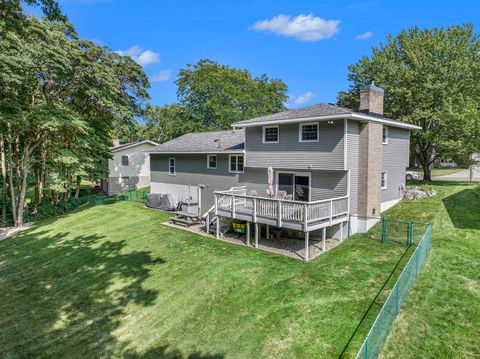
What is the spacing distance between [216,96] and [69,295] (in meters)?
35.4

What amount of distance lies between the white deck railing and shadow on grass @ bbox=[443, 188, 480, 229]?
5894mm

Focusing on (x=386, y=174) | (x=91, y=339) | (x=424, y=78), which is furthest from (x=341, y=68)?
(x=91, y=339)

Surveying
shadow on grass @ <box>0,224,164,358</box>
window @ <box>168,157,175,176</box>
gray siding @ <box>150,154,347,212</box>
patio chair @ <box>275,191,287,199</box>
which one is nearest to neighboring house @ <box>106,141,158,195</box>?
gray siding @ <box>150,154,347,212</box>

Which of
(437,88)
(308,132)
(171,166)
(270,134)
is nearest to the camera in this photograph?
(308,132)

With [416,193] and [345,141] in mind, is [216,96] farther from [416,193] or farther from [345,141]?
[345,141]

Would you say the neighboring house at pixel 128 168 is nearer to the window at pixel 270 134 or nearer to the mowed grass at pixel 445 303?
the window at pixel 270 134

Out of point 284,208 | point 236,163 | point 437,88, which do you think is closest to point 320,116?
point 284,208

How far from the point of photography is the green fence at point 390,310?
19.4 feet

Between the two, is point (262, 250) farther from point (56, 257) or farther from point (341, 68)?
point (341, 68)

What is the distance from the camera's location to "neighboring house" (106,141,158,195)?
1358 inches

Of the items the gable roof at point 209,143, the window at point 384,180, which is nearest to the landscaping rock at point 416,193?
the window at point 384,180

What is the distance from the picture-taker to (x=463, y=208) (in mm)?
15992

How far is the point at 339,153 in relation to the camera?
1319 centimetres

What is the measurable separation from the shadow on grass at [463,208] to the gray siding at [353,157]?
16.4 ft
